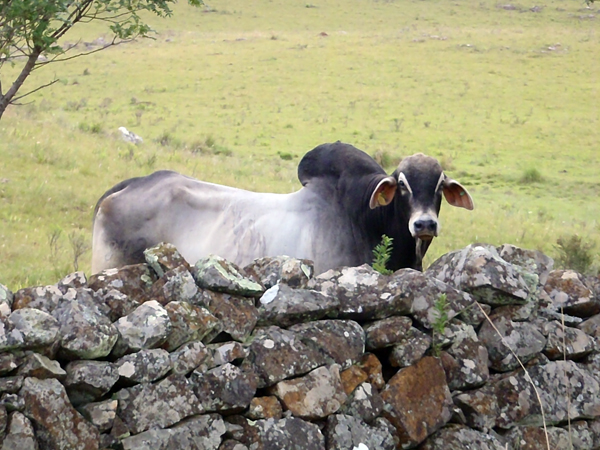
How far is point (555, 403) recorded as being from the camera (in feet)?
14.0

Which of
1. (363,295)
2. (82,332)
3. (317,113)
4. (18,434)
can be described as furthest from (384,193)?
(317,113)

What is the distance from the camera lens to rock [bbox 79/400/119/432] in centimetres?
328

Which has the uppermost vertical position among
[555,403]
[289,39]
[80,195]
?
[555,403]

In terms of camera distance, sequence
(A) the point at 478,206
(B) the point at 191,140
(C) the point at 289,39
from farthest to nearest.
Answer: (C) the point at 289,39, (B) the point at 191,140, (A) the point at 478,206

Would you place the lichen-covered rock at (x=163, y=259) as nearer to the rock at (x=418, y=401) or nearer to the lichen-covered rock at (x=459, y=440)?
the rock at (x=418, y=401)

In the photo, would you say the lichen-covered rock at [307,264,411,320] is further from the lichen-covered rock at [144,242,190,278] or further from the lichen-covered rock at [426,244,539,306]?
the lichen-covered rock at [144,242,190,278]

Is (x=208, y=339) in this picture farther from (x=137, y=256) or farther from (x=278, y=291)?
(x=137, y=256)

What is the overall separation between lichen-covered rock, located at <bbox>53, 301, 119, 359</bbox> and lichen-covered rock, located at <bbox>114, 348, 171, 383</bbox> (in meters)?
0.09

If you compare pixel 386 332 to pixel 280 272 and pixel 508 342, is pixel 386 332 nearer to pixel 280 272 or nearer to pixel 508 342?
pixel 280 272

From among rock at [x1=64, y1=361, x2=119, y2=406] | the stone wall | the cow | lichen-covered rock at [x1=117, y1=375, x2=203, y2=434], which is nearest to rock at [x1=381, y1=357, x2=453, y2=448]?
the stone wall

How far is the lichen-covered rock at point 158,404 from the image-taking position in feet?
11.1

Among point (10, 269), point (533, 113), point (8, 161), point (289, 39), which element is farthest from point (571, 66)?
point (10, 269)

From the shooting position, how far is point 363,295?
4.03 metres

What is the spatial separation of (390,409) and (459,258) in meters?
0.98
